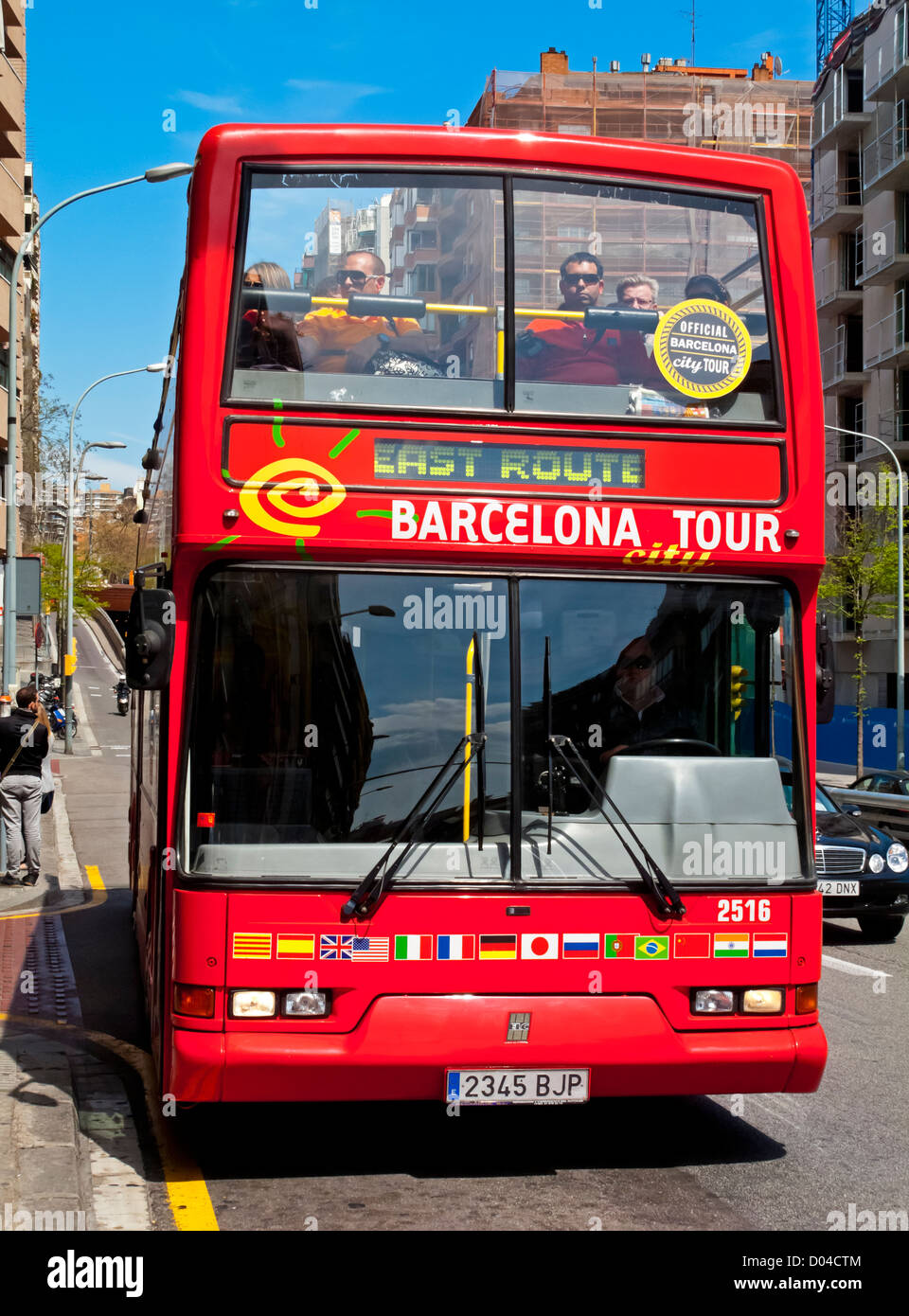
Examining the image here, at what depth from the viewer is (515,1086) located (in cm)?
566

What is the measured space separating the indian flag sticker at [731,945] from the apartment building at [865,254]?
147 ft

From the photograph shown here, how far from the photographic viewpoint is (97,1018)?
920cm

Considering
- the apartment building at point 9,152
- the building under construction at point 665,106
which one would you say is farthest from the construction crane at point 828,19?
the apartment building at point 9,152

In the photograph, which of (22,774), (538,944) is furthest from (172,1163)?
(22,774)

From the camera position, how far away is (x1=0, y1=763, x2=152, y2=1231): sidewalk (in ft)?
17.8

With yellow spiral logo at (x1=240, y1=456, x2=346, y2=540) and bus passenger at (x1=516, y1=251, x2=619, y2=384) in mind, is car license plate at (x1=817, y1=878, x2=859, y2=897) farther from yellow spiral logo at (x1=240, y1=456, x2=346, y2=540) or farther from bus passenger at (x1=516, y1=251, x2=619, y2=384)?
yellow spiral logo at (x1=240, y1=456, x2=346, y2=540)

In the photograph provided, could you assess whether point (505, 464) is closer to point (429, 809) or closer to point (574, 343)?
point (574, 343)

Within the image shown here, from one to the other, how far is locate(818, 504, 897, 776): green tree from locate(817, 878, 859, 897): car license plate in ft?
97.9

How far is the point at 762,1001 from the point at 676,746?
3.40ft

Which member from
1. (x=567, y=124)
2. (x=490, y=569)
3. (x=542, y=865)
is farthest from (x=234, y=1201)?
(x=567, y=124)

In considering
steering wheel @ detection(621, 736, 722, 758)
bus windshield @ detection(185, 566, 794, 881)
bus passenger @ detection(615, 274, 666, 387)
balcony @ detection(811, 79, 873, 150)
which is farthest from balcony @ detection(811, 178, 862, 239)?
bus windshield @ detection(185, 566, 794, 881)

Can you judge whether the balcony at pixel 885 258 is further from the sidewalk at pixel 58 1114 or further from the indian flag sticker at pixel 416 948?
the indian flag sticker at pixel 416 948

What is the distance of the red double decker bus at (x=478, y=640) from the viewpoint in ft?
18.5
